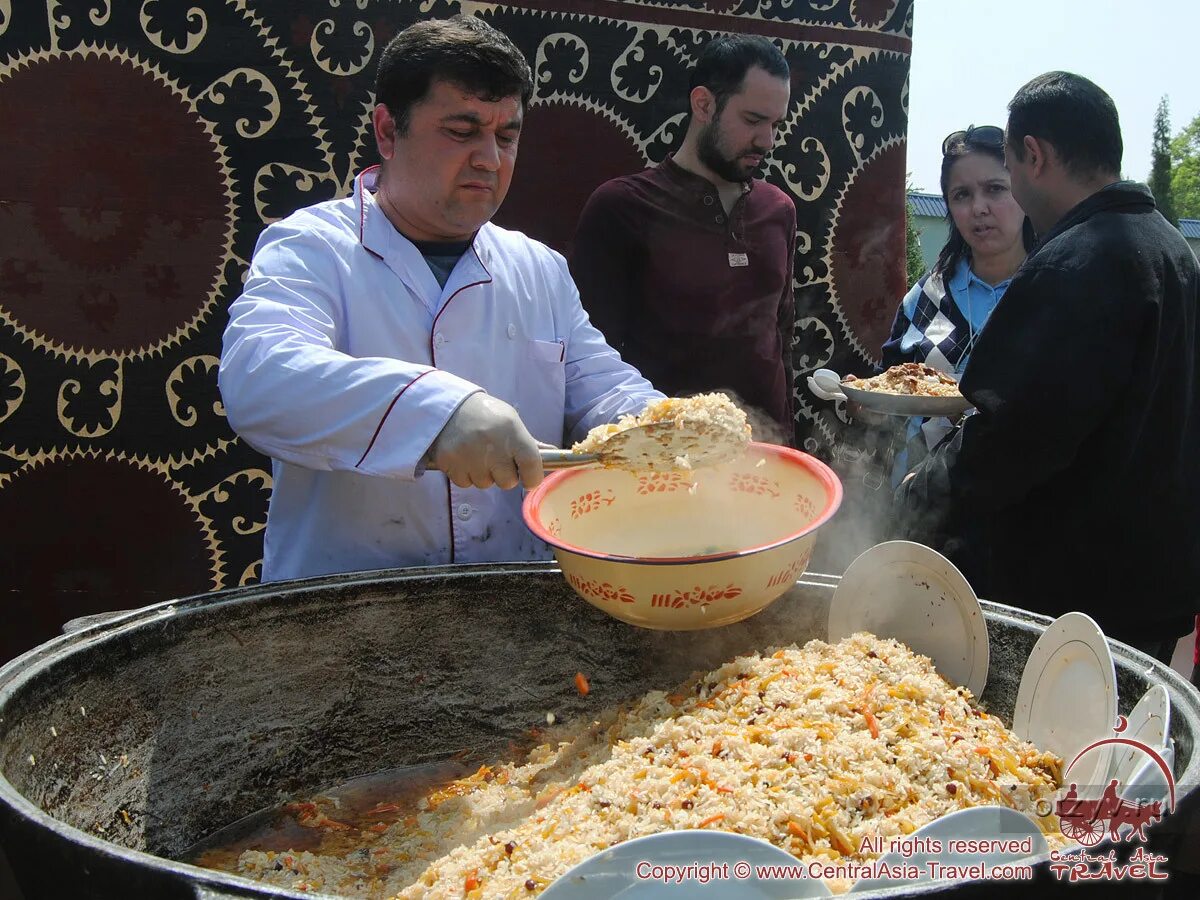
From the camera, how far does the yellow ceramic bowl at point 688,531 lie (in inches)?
62.7

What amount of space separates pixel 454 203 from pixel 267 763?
4.02 feet

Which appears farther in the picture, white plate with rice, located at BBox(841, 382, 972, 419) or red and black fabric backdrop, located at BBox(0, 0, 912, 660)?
red and black fabric backdrop, located at BBox(0, 0, 912, 660)

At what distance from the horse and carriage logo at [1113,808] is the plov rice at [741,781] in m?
0.05

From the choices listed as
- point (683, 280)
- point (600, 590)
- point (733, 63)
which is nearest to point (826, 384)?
point (683, 280)

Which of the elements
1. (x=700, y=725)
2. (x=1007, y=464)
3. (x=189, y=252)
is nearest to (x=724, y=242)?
(x=1007, y=464)

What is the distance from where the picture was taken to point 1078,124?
8.24 ft

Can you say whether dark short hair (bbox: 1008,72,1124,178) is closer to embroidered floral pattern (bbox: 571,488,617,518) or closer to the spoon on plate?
the spoon on plate

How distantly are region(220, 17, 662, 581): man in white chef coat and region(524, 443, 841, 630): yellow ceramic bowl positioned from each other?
10.6 inches

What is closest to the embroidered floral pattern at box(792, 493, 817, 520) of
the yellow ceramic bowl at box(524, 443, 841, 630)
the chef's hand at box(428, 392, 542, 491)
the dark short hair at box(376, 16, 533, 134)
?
the yellow ceramic bowl at box(524, 443, 841, 630)

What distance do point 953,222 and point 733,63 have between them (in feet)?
3.61

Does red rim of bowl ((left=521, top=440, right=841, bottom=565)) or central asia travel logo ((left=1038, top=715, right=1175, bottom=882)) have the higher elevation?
red rim of bowl ((left=521, top=440, right=841, bottom=565))

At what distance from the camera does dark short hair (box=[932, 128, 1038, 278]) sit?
3719mm

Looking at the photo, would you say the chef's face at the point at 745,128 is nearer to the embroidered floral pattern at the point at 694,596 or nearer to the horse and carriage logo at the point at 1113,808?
the embroidered floral pattern at the point at 694,596

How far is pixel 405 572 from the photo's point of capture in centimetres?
196
